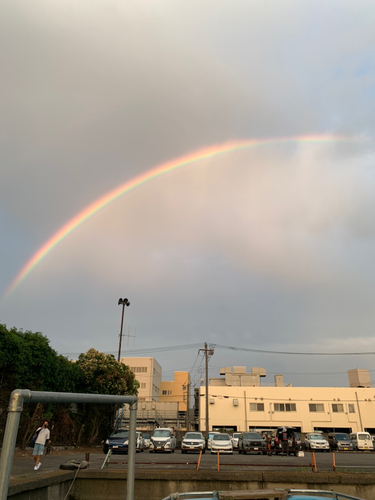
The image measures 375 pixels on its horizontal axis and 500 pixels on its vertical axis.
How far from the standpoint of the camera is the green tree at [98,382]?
31562mm

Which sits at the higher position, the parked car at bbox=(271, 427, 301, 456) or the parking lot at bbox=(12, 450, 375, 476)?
the parked car at bbox=(271, 427, 301, 456)

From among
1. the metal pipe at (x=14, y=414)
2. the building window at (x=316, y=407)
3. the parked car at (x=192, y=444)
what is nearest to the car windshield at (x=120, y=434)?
the parked car at (x=192, y=444)

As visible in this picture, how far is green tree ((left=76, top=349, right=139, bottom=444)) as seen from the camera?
104 ft

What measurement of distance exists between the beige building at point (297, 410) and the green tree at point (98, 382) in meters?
25.1

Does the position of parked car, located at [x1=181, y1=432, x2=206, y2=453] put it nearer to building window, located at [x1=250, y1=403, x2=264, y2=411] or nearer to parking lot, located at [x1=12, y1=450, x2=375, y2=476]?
parking lot, located at [x1=12, y1=450, x2=375, y2=476]

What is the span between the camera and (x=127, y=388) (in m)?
33.3

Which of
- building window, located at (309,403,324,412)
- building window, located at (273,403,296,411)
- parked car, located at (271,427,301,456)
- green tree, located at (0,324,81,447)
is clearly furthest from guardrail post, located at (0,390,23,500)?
building window, located at (309,403,324,412)

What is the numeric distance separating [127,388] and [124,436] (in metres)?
7.40

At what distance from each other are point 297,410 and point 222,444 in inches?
1257

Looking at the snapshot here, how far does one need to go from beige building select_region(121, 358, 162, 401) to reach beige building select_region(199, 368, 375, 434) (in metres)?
21.2

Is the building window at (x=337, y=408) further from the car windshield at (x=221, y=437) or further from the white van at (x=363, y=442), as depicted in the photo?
the car windshield at (x=221, y=437)

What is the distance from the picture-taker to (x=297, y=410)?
54.9 metres

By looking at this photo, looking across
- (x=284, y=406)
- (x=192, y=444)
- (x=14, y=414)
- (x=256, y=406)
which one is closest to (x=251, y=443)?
(x=192, y=444)

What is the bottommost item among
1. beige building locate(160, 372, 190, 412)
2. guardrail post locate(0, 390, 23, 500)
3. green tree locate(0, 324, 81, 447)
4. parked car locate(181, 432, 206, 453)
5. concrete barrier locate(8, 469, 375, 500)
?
concrete barrier locate(8, 469, 375, 500)
